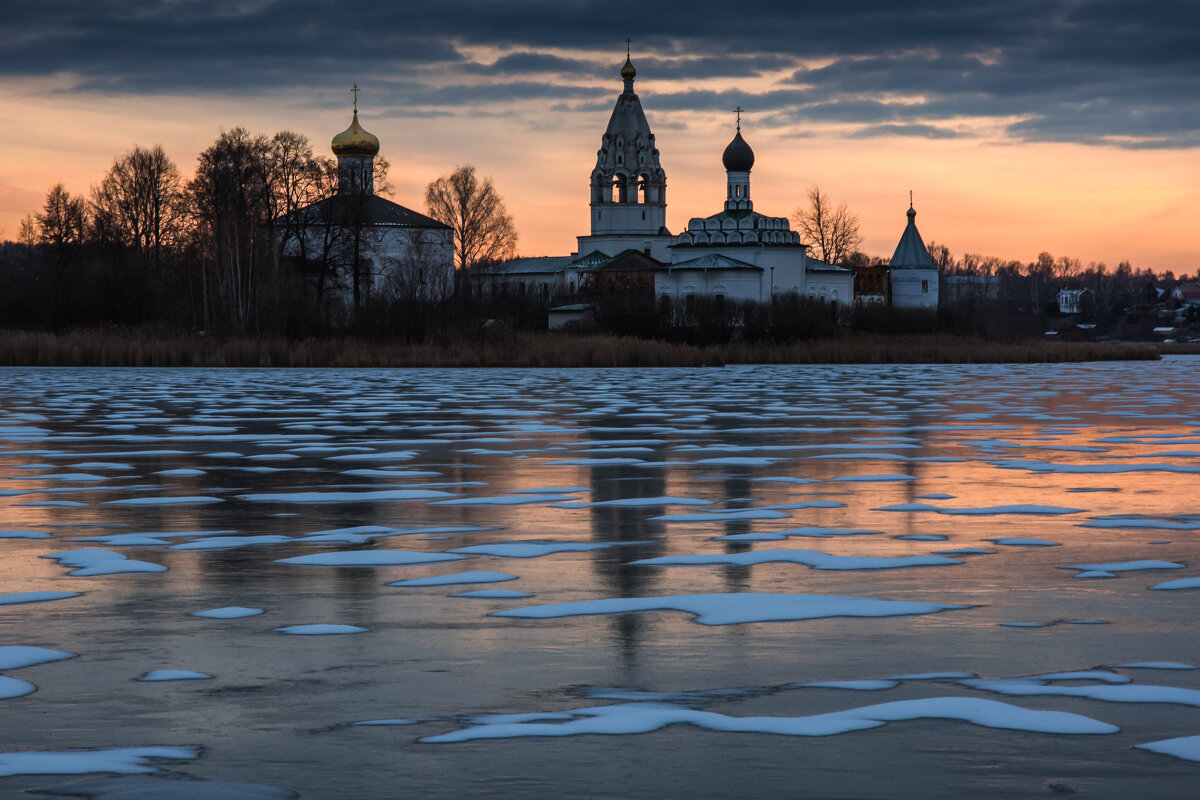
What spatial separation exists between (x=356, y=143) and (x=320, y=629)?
70190 millimetres

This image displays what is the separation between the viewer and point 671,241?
8356cm

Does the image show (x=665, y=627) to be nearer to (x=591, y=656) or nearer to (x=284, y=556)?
(x=591, y=656)

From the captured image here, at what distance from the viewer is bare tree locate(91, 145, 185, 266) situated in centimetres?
7644

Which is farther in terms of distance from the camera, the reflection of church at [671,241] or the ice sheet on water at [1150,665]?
the reflection of church at [671,241]

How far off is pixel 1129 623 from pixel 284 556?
12.5 ft

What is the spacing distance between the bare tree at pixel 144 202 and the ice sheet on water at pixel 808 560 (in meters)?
72.9

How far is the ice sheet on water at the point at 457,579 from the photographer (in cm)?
614

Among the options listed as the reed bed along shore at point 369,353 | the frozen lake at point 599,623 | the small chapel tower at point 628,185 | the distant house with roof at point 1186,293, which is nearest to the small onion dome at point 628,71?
the small chapel tower at point 628,185

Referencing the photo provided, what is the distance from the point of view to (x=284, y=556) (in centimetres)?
687

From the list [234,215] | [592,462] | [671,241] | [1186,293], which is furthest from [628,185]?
[1186,293]

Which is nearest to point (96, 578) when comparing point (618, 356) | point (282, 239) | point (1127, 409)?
point (1127, 409)

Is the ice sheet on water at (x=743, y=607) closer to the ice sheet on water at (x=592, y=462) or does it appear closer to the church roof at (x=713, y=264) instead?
the ice sheet on water at (x=592, y=462)

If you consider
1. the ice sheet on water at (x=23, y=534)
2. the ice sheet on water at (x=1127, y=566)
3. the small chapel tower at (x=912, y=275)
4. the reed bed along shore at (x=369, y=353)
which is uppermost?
the small chapel tower at (x=912, y=275)

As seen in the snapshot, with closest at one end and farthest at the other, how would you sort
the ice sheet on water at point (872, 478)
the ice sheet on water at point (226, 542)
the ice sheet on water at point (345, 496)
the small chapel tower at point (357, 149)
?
the ice sheet on water at point (226, 542)
the ice sheet on water at point (345, 496)
the ice sheet on water at point (872, 478)
the small chapel tower at point (357, 149)
